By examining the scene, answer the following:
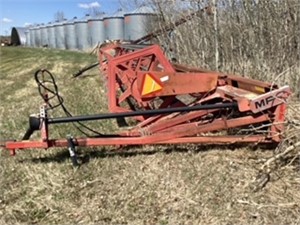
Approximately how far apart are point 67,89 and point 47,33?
28929 mm

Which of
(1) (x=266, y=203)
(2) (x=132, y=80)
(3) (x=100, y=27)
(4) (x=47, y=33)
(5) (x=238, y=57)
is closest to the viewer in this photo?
(1) (x=266, y=203)

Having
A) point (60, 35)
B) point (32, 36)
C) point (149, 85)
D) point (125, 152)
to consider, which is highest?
point (32, 36)

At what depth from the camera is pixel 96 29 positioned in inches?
944

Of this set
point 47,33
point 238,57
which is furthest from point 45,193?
point 47,33

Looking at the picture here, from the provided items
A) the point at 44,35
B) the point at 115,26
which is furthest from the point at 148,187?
the point at 44,35

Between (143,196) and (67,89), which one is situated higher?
(67,89)

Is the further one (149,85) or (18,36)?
(18,36)

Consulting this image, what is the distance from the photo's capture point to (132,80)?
4.79 metres

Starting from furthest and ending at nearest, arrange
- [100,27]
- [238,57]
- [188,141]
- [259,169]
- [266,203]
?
[100,27] → [238,57] → [188,141] → [259,169] → [266,203]

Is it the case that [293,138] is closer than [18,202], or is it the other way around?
[18,202]

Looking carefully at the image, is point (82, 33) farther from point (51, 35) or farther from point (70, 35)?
point (51, 35)

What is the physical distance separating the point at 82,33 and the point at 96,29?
9.04ft

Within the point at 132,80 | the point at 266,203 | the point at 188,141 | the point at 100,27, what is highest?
the point at 100,27

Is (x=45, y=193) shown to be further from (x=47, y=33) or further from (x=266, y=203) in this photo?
(x=47, y=33)
